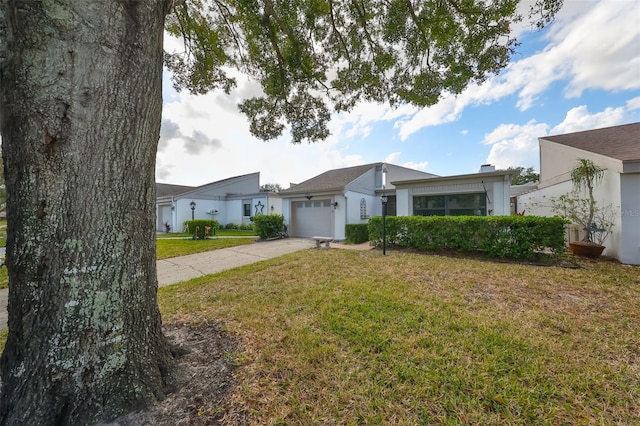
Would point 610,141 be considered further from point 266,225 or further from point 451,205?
point 266,225

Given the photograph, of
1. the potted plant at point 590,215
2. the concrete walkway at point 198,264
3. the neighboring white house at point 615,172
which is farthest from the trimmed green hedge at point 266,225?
the neighboring white house at point 615,172

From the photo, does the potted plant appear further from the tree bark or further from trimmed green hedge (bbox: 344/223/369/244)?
the tree bark

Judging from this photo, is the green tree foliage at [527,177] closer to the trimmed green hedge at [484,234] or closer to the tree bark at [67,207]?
the trimmed green hedge at [484,234]

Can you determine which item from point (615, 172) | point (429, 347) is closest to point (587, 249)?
point (615, 172)

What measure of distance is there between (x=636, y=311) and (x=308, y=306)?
451 centimetres

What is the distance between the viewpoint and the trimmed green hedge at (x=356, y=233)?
34.9 feet

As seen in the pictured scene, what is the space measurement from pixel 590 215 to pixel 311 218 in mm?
10243

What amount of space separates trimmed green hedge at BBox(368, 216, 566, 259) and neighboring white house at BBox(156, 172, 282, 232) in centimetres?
1071

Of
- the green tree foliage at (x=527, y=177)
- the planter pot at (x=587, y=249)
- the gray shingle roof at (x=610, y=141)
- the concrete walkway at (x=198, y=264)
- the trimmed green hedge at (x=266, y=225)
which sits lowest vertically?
the concrete walkway at (x=198, y=264)

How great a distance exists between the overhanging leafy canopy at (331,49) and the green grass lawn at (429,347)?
4.14 m

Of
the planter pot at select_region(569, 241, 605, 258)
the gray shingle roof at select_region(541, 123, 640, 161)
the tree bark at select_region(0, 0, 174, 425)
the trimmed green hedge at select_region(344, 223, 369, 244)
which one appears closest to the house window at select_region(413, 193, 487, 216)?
the trimmed green hedge at select_region(344, 223, 369, 244)

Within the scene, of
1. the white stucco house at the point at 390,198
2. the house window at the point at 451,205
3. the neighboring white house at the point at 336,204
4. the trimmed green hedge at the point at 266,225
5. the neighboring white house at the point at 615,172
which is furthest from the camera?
the trimmed green hedge at the point at 266,225

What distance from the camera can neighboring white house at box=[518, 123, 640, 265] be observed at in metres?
5.86

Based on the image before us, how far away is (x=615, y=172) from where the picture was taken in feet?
20.1
